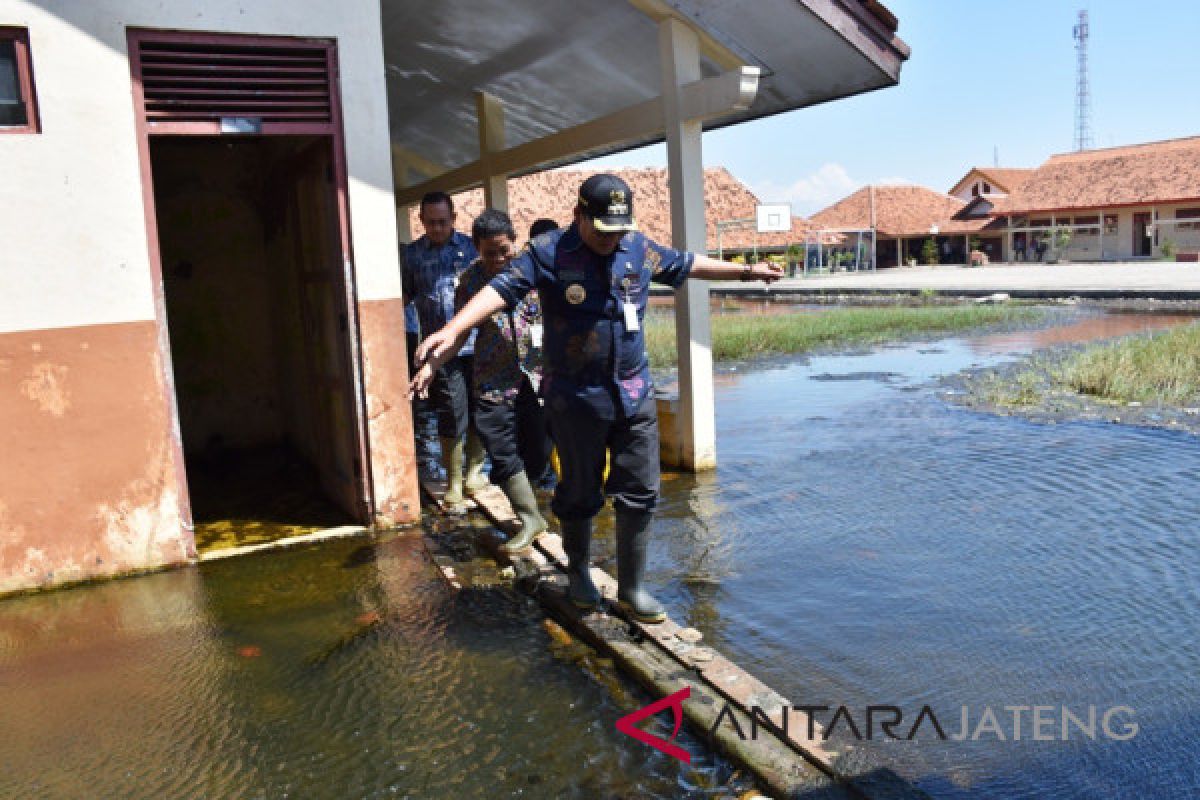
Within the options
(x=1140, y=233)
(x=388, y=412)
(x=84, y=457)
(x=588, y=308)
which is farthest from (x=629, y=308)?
(x=1140, y=233)

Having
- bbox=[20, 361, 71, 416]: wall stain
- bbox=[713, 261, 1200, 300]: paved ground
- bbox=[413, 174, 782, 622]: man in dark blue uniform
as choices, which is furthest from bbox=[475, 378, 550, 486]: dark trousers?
bbox=[713, 261, 1200, 300]: paved ground

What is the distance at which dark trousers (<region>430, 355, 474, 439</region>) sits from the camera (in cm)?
552

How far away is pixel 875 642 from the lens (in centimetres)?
368

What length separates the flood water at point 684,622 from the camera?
2.83 metres

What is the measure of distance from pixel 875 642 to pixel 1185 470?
393 cm

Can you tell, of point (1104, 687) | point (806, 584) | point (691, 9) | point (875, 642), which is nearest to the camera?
point (1104, 687)

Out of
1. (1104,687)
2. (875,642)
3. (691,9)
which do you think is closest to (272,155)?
(691,9)

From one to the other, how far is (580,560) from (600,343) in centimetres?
99

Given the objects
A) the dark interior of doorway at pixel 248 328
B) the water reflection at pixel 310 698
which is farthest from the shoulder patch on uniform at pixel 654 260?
the dark interior of doorway at pixel 248 328

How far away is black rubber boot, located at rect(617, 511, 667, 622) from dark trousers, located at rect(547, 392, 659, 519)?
0.21 ft

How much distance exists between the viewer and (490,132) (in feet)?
30.0

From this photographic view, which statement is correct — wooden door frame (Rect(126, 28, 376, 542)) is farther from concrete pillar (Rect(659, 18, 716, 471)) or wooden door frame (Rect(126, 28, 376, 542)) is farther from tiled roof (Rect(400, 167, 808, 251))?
tiled roof (Rect(400, 167, 808, 251))

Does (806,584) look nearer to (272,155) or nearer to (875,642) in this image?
(875,642)

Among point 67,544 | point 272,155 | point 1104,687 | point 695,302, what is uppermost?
point 272,155
